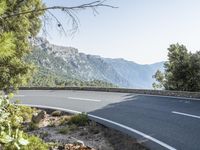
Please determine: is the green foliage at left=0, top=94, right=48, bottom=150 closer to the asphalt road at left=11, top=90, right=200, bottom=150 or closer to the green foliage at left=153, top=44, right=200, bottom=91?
the asphalt road at left=11, top=90, right=200, bottom=150

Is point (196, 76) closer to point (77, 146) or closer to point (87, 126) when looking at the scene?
point (87, 126)

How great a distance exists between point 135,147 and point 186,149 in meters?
1.40

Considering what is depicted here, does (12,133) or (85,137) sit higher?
(12,133)

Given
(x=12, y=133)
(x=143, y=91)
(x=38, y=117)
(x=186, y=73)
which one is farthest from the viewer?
(x=186, y=73)

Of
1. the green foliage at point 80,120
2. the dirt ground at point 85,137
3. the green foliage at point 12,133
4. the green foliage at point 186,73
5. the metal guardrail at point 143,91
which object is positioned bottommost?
the dirt ground at point 85,137

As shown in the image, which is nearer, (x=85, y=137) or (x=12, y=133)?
(x=12, y=133)

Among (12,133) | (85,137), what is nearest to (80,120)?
(85,137)

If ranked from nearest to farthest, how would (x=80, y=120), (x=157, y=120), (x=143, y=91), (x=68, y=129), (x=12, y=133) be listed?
(x=12, y=133) < (x=68, y=129) < (x=157, y=120) < (x=80, y=120) < (x=143, y=91)

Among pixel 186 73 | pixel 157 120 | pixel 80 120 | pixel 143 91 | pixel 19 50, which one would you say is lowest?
pixel 80 120

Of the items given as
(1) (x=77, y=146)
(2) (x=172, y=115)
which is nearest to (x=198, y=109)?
(2) (x=172, y=115)

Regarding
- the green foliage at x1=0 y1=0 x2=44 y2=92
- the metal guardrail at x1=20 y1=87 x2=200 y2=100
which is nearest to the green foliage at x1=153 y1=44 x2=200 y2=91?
the metal guardrail at x1=20 y1=87 x2=200 y2=100

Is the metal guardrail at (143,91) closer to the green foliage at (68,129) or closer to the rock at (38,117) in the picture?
the green foliage at (68,129)

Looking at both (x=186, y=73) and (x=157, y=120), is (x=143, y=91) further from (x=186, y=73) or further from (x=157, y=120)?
(x=157, y=120)

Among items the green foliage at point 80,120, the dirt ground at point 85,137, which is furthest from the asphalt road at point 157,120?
the green foliage at point 80,120
